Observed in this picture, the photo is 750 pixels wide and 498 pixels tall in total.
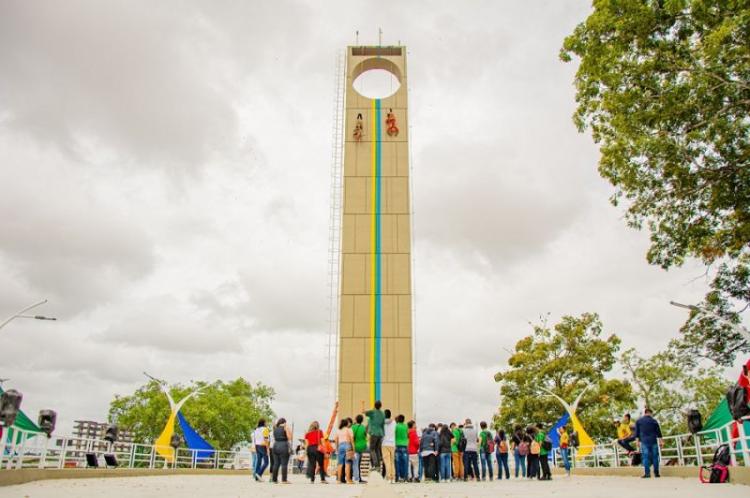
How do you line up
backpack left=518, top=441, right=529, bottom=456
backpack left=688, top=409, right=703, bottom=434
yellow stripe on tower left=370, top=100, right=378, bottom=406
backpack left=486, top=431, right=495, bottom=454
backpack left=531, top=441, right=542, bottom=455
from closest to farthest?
backpack left=688, top=409, right=703, bottom=434 < backpack left=531, top=441, right=542, bottom=455 < backpack left=486, top=431, right=495, bottom=454 < backpack left=518, top=441, right=529, bottom=456 < yellow stripe on tower left=370, top=100, right=378, bottom=406

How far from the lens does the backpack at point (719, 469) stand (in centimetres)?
960

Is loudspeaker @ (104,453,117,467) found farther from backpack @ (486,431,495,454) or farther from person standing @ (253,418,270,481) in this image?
backpack @ (486,431,495,454)

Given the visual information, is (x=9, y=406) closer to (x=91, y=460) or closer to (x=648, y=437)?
(x=91, y=460)

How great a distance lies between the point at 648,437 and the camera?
12.4 meters

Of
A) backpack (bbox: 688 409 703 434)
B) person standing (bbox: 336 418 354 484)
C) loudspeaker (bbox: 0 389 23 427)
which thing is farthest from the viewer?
person standing (bbox: 336 418 354 484)

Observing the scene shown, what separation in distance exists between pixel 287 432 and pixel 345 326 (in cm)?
1544

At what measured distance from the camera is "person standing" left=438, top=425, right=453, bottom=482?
A: 1366 centimetres

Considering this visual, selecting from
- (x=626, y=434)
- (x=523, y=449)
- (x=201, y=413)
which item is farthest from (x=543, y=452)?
(x=201, y=413)

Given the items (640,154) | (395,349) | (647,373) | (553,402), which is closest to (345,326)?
(395,349)

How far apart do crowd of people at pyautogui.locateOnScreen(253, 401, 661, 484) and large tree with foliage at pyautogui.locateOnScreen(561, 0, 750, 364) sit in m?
5.19

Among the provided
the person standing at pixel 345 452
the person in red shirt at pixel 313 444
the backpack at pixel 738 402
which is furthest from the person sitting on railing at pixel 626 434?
the person in red shirt at pixel 313 444

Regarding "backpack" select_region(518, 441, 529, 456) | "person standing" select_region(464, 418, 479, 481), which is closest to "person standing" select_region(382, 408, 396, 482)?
"person standing" select_region(464, 418, 479, 481)

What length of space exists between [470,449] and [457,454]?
688mm

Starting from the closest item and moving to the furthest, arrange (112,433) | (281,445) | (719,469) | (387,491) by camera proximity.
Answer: (387,491) → (719,469) → (281,445) → (112,433)
